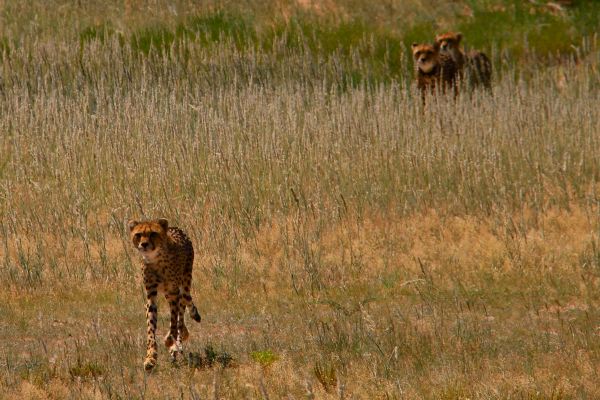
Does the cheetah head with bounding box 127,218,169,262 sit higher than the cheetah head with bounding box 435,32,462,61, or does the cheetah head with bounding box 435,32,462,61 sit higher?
the cheetah head with bounding box 127,218,169,262

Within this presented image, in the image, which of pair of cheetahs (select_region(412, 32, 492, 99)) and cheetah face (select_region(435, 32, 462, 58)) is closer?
pair of cheetahs (select_region(412, 32, 492, 99))

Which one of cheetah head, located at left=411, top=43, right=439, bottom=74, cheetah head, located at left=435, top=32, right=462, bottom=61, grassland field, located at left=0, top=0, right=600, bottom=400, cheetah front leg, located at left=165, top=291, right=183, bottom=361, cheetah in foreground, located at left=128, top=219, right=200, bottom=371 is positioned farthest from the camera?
cheetah head, located at left=435, top=32, right=462, bottom=61

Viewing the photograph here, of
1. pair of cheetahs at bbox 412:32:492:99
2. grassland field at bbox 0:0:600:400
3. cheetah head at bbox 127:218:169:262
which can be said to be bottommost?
grassland field at bbox 0:0:600:400

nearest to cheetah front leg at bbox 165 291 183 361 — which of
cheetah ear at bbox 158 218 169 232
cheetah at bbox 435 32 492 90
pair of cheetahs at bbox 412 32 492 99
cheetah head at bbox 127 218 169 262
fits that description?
cheetah head at bbox 127 218 169 262

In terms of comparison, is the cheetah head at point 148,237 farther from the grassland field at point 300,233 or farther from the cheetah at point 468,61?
the cheetah at point 468,61

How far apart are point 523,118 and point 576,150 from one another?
129 cm

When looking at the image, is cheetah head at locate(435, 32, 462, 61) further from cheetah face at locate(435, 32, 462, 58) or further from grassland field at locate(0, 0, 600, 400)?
grassland field at locate(0, 0, 600, 400)

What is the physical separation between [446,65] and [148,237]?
10804 millimetres

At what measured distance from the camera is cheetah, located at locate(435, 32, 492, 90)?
61.2ft

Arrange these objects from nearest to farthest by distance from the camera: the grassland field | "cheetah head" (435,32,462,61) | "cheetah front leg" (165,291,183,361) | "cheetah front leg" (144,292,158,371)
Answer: the grassland field < "cheetah front leg" (144,292,158,371) < "cheetah front leg" (165,291,183,361) < "cheetah head" (435,32,462,61)

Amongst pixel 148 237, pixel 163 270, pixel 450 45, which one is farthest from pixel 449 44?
pixel 148 237

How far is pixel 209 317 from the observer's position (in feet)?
34.7

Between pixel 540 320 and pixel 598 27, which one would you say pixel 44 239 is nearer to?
pixel 540 320

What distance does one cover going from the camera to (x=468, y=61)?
62.1 ft
